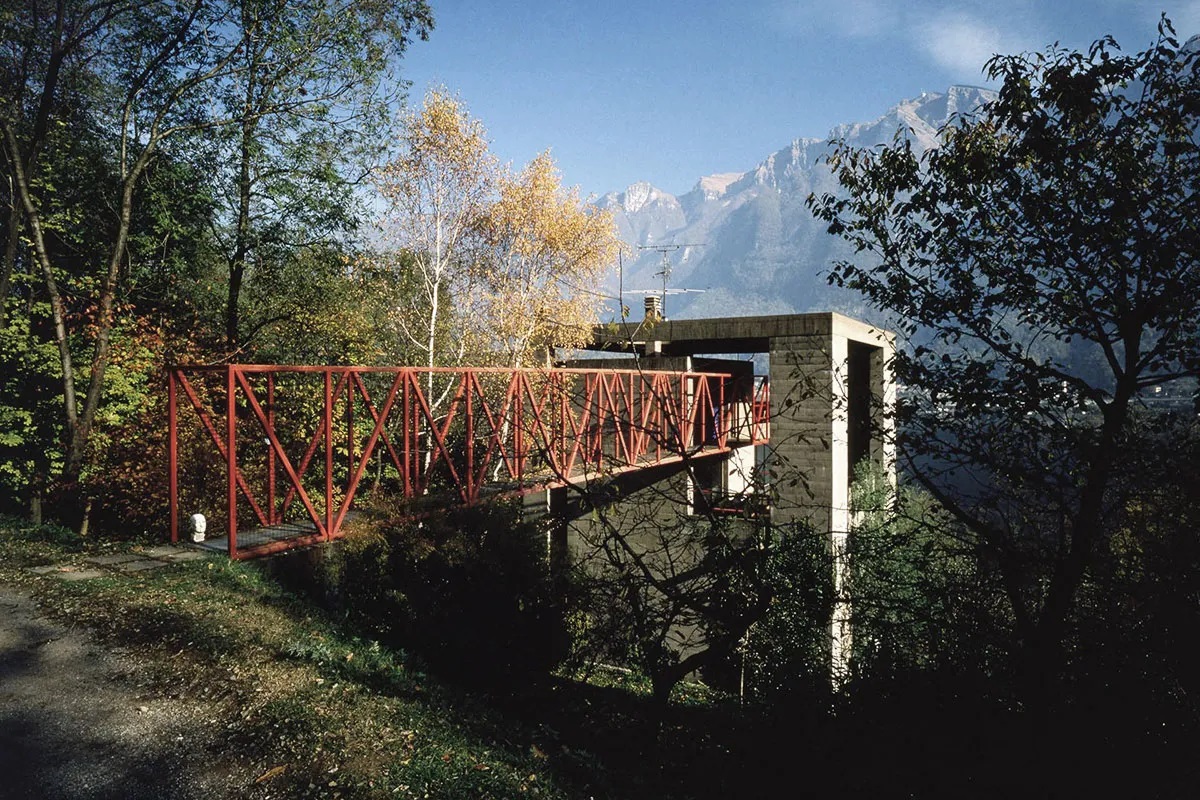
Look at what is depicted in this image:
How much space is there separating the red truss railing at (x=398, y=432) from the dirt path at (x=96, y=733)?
1.62m

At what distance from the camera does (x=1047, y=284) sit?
5703 mm

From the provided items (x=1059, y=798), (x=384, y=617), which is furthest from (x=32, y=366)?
(x=1059, y=798)

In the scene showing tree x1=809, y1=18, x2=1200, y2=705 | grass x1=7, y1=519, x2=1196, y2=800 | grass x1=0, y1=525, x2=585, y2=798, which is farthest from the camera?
tree x1=809, y1=18, x2=1200, y2=705

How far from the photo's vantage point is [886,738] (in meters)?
7.10

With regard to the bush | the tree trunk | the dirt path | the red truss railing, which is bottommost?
the bush

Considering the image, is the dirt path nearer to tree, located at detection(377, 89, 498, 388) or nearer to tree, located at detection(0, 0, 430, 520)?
tree, located at detection(0, 0, 430, 520)

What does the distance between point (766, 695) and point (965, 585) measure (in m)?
2.96

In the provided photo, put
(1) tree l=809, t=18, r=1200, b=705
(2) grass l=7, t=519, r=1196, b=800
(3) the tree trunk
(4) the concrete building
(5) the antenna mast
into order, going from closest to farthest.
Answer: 1. (2) grass l=7, t=519, r=1196, b=800
2. (1) tree l=809, t=18, r=1200, b=705
3. (5) the antenna mast
4. (3) the tree trunk
5. (4) the concrete building

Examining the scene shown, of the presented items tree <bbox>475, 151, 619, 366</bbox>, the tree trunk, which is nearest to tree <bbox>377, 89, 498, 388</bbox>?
tree <bbox>475, 151, 619, 366</bbox>

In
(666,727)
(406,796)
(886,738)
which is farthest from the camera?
(666,727)

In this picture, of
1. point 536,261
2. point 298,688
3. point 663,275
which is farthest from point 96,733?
point 536,261

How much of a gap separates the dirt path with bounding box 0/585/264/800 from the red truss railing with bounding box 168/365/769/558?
1615 millimetres

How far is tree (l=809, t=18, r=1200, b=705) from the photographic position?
5.33 m

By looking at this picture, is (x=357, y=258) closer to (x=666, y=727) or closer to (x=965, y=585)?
(x=666, y=727)
